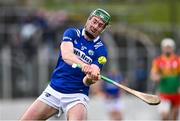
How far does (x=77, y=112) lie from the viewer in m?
10.5

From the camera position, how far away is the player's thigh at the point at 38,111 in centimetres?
1072

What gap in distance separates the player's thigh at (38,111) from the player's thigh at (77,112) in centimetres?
34

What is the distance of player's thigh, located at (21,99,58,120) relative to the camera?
1072 centimetres

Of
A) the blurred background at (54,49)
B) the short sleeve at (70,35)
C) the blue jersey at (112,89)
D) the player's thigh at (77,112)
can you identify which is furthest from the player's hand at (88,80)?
the blue jersey at (112,89)

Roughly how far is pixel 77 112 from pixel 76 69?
0.61 metres

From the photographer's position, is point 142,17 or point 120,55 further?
point 142,17

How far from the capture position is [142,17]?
94.0 ft

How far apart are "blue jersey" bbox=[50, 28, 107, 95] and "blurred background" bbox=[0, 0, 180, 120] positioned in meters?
10.8

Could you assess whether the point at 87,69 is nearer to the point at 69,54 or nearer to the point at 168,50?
the point at 69,54

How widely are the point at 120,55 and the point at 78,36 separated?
1392 cm

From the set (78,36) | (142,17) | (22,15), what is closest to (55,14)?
(22,15)

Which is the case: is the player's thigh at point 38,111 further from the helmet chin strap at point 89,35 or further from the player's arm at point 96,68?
the helmet chin strap at point 89,35

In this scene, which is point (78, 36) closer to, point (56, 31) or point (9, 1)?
point (56, 31)

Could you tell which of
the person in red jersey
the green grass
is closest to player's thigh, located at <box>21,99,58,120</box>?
the person in red jersey
